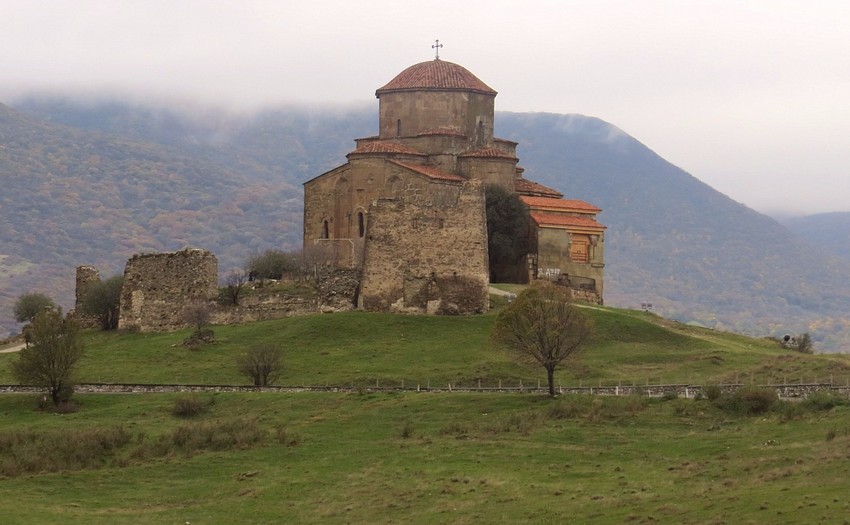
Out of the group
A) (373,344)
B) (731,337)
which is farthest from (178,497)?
(731,337)

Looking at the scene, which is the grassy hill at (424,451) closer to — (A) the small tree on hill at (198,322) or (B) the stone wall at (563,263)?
(A) the small tree on hill at (198,322)

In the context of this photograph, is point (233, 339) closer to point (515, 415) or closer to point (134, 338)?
point (134, 338)

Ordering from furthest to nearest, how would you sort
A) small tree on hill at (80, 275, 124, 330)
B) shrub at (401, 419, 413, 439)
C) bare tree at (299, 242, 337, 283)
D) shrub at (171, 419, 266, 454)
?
bare tree at (299, 242, 337, 283), small tree on hill at (80, 275, 124, 330), shrub at (401, 419, 413, 439), shrub at (171, 419, 266, 454)

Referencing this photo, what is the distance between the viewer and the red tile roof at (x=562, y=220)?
7100 centimetres

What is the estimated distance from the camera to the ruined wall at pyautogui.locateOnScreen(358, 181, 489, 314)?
6084 cm

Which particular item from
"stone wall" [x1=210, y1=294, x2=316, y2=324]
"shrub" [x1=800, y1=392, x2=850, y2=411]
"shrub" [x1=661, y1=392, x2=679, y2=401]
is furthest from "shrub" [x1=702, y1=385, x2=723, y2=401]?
"stone wall" [x1=210, y1=294, x2=316, y2=324]

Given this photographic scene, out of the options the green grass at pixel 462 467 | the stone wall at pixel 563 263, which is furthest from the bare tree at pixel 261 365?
the stone wall at pixel 563 263

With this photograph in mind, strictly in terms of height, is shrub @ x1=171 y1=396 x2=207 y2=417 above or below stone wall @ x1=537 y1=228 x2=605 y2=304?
below

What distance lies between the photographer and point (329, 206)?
72500 mm

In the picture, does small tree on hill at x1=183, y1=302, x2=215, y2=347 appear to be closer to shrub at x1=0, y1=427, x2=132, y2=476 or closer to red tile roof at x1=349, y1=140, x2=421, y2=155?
red tile roof at x1=349, y1=140, x2=421, y2=155

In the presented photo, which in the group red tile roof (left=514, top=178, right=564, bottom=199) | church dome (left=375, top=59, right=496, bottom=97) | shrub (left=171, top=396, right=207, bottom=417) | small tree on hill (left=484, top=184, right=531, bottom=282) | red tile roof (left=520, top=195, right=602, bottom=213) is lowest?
shrub (left=171, top=396, right=207, bottom=417)

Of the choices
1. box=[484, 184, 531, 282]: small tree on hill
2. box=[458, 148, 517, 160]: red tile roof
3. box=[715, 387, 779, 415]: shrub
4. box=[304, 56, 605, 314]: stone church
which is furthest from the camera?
box=[458, 148, 517, 160]: red tile roof

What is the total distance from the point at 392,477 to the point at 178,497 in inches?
179

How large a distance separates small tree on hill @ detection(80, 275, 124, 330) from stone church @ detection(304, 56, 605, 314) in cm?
866
